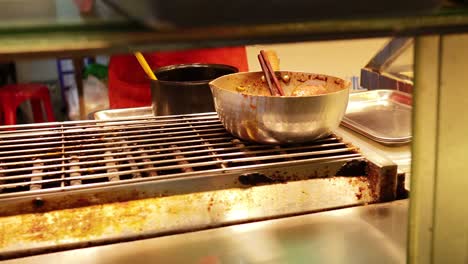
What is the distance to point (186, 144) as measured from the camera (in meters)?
1.05

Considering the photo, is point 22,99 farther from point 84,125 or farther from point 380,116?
point 380,116

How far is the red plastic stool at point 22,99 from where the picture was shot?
3492 millimetres

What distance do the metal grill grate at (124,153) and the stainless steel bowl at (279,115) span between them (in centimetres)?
3

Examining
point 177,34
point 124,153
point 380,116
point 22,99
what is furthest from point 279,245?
point 22,99

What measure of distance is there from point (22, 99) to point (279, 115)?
303cm

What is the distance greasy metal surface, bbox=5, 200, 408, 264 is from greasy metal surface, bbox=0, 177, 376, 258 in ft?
0.05

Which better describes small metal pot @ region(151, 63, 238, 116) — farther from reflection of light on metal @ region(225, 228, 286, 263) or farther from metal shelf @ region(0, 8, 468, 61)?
metal shelf @ region(0, 8, 468, 61)

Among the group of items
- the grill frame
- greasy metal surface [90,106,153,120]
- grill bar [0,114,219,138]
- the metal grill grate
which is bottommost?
the grill frame

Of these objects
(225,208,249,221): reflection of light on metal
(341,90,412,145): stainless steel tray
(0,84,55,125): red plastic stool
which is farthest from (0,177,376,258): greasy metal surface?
(0,84,55,125): red plastic stool

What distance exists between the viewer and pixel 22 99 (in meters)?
3.54

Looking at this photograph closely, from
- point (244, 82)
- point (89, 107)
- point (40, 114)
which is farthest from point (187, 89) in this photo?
point (40, 114)

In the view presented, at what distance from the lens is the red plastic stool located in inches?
137

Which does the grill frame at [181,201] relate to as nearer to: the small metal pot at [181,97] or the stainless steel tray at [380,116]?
the stainless steel tray at [380,116]

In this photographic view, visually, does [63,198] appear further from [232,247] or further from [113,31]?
[113,31]
